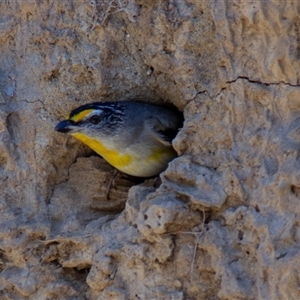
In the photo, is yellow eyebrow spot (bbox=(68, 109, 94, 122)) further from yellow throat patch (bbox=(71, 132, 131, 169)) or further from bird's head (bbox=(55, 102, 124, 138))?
yellow throat patch (bbox=(71, 132, 131, 169))

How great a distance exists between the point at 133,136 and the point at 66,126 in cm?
50

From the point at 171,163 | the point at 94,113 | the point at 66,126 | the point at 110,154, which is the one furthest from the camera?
the point at 110,154

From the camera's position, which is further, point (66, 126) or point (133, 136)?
point (133, 136)

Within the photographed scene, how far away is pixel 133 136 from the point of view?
493 cm

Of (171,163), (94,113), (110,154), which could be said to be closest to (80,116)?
(94,113)

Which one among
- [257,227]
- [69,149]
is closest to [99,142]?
[69,149]

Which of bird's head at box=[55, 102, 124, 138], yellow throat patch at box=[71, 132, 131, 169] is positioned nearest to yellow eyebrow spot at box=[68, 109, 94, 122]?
bird's head at box=[55, 102, 124, 138]

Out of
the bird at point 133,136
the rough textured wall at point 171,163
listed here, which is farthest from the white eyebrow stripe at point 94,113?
the rough textured wall at point 171,163

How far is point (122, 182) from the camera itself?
5039 millimetres

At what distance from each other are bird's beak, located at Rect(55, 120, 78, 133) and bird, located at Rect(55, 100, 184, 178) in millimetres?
105

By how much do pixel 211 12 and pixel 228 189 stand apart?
0.94 metres

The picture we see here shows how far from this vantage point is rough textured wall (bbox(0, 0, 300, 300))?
398cm

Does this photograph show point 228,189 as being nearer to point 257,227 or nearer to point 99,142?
point 257,227

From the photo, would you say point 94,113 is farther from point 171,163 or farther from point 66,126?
point 171,163
